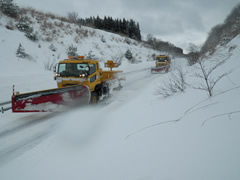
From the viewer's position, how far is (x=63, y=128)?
13.9ft

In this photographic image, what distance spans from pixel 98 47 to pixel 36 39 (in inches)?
390

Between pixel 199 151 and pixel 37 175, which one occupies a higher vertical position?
pixel 199 151

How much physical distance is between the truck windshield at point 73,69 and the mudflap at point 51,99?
0.89m

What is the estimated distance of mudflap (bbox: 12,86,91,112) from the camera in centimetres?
438

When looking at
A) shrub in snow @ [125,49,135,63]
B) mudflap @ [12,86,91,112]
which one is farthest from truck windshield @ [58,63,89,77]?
shrub in snow @ [125,49,135,63]

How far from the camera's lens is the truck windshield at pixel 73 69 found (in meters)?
6.16

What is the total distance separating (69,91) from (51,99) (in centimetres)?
69

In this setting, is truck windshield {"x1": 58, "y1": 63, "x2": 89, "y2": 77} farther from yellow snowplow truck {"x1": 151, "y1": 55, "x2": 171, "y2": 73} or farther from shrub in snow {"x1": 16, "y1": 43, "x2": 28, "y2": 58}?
yellow snowplow truck {"x1": 151, "y1": 55, "x2": 171, "y2": 73}

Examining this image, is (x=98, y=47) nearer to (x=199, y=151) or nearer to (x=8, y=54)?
(x=8, y=54)

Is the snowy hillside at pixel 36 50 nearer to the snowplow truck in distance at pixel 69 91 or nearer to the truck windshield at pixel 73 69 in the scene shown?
the snowplow truck in distance at pixel 69 91

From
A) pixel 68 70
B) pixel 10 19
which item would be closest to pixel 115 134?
pixel 68 70

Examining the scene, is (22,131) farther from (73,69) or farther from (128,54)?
(128,54)

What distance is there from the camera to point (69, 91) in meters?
5.29

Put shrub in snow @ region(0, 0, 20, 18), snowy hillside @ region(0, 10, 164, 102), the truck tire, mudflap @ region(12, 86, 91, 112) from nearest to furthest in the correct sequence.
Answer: mudflap @ region(12, 86, 91, 112) → the truck tire → snowy hillside @ region(0, 10, 164, 102) → shrub in snow @ region(0, 0, 20, 18)
